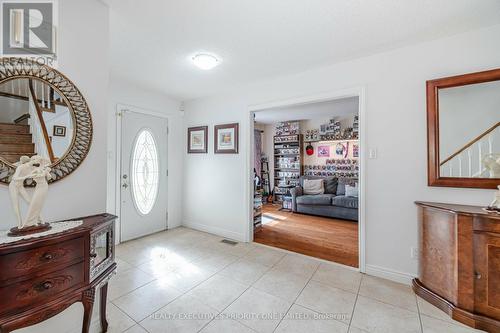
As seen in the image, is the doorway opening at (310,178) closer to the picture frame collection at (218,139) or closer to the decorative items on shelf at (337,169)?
the decorative items on shelf at (337,169)

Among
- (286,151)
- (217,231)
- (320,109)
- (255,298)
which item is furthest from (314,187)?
(255,298)

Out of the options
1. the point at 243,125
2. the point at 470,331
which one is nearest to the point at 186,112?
the point at 243,125

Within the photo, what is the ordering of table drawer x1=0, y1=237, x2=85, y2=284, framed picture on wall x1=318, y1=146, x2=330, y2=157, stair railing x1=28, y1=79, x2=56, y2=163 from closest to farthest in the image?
table drawer x1=0, y1=237, x2=85, y2=284
stair railing x1=28, y1=79, x2=56, y2=163
framed picture on wall x1=318, y1=146, x2=330, y2=157

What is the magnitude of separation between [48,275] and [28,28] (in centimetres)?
155

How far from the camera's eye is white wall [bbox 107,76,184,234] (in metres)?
3.19

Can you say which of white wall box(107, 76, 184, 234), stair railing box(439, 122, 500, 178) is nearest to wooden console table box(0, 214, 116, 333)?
white wall box(107, 76, 184, 234)

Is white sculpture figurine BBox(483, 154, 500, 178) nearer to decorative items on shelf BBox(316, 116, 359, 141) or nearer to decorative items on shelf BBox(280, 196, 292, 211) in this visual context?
decorative items on shelf BBox(316, 116, 359, 141)

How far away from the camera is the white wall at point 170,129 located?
3186mm

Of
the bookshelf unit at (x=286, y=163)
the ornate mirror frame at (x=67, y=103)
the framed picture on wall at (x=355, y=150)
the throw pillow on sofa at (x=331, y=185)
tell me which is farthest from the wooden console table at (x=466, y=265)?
the bookshelf unit at (x=286, y=163)

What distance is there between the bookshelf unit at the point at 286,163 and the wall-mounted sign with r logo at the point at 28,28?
217 inches

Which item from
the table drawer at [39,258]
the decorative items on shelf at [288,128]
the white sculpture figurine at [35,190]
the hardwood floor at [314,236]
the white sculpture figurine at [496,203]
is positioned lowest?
the hardwood floor at [314,236]

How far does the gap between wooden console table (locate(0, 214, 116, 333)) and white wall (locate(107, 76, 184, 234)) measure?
2.09 meters

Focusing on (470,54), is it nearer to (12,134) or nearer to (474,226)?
(474,226)

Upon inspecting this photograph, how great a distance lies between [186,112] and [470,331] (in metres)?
4.51
